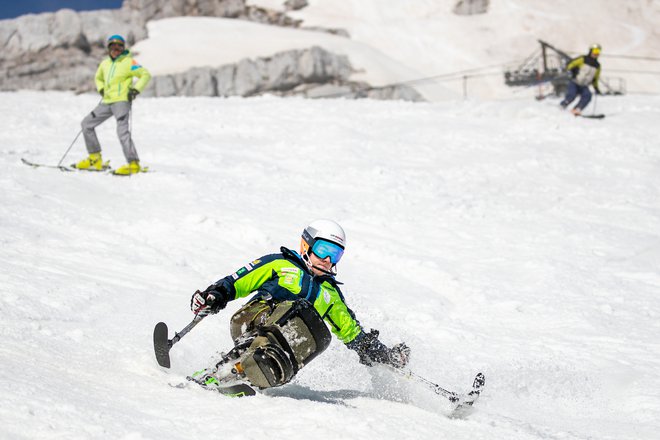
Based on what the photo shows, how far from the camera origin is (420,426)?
441cm

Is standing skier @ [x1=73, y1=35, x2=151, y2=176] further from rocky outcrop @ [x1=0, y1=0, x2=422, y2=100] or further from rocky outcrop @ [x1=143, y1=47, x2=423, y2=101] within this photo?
rocky outcrop @ [x1=143, y1=47, x2=423, y2=101]

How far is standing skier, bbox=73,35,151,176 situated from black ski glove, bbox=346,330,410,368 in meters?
7.38

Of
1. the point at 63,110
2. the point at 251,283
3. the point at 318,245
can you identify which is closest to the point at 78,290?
the point at 251,283

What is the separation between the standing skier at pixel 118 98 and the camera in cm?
1183

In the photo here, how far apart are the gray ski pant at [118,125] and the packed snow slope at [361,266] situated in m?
0.55

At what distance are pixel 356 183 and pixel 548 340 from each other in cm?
608

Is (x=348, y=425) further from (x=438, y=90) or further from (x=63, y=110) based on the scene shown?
(x=438, y=90)

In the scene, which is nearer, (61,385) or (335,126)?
(61,385)

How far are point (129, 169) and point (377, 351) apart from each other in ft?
24.8

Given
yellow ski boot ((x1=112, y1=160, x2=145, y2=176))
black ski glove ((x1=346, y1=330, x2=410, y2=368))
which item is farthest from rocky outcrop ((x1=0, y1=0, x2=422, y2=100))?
black ski glove ((x1=346, y1=330, x2=410, y2=368))

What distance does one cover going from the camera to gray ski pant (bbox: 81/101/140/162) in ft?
38.7

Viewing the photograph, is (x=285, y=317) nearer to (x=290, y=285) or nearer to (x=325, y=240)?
(x=290, y=285)

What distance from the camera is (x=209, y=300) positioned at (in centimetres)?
508

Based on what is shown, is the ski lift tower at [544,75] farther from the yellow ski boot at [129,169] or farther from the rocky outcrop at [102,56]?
the yellow ski boot at [129,169]
